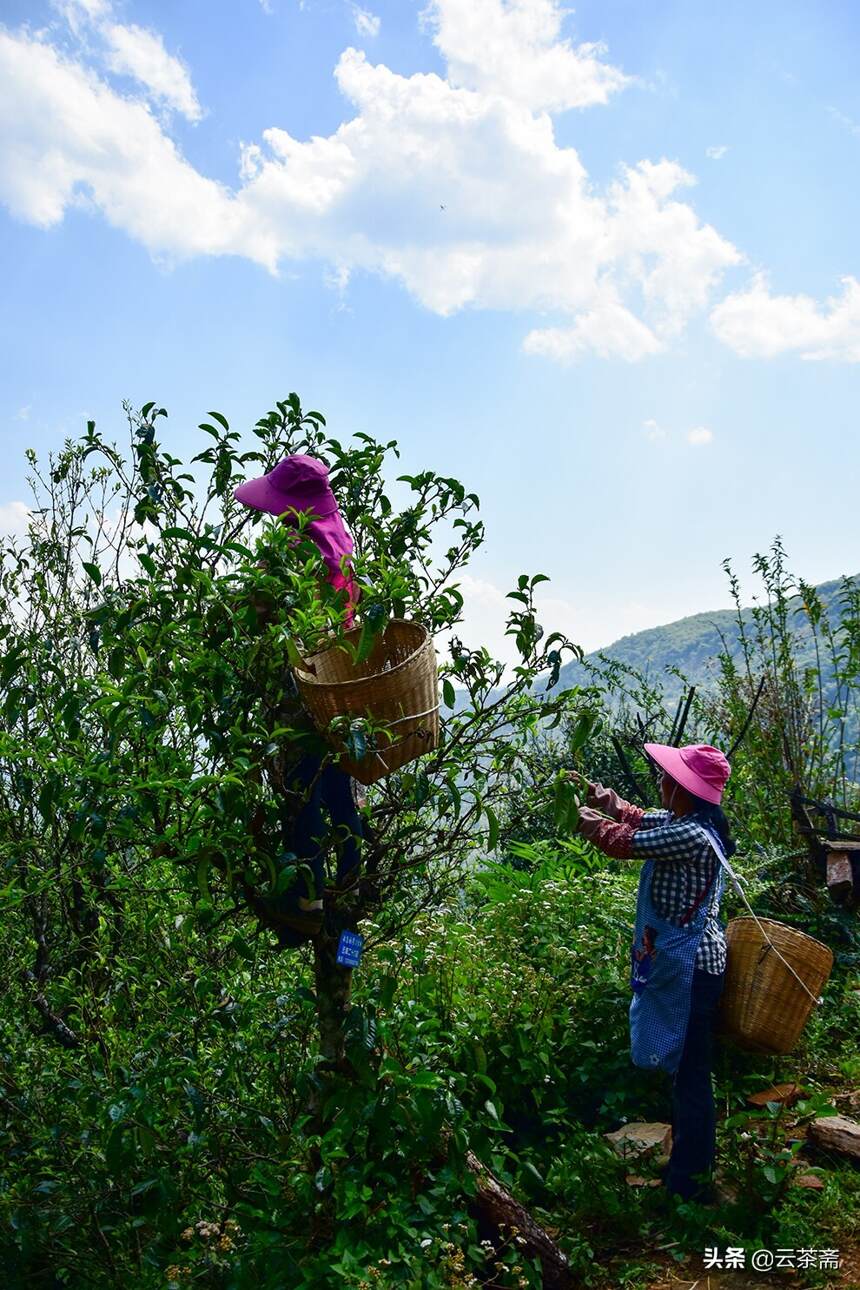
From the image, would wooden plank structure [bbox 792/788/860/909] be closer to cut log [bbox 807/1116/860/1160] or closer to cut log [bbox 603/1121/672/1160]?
cut log [bbox 807/1116/860/1160]

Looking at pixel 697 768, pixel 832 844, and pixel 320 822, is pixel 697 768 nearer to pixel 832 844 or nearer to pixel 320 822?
pixel 320 822

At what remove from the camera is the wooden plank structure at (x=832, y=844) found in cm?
582

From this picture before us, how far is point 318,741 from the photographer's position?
9.48ft

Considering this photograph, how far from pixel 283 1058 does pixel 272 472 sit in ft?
6.77

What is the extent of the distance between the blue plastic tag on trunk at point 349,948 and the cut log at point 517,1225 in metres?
0.76

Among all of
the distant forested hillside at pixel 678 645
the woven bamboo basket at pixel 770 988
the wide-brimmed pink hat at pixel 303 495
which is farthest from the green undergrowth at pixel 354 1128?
the distant forested hillside at pixel 678 645

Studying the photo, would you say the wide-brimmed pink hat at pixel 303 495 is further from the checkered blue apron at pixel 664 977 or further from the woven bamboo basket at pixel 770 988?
the woven bamboo basket at pixel 770 988

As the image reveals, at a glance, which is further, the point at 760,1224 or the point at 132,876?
the point at 132,876

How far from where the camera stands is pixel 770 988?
3758 millimetres

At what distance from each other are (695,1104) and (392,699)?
207 cm

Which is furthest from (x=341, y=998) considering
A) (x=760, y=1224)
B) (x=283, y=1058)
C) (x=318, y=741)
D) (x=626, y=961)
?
(x=626, y=961)

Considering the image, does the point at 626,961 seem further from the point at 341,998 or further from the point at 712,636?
the point at 712,636

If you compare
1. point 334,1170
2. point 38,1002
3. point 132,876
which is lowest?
point 334,1170

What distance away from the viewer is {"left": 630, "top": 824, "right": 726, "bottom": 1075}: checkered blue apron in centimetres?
377
